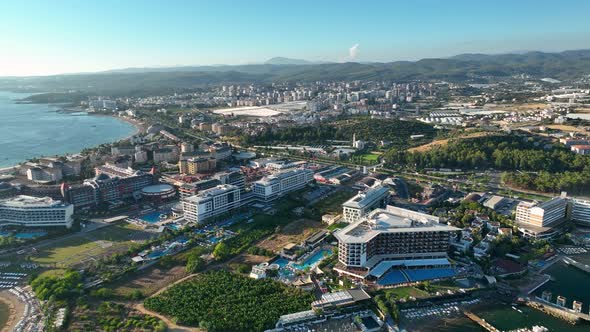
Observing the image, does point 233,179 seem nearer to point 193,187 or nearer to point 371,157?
point 193,187

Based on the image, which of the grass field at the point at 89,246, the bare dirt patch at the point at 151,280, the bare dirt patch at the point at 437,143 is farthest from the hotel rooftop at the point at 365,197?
the bare dirt patch at the point at 437,143

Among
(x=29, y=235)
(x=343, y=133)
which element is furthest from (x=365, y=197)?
(x=343, y=133)

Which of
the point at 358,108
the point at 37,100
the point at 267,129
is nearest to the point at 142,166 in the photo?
the point at 267,129

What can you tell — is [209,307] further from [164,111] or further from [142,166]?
[164,111]

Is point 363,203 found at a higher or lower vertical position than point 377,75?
lower

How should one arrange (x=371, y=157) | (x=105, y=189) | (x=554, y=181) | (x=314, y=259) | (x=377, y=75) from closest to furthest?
(x=314, y=259)
(x=105, y=189)
(x=554, y=181)
(x=371, y=157)
(x=377, y=75)

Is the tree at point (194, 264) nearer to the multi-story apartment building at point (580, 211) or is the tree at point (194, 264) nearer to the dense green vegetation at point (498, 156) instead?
the multi-story apartment building at point (580, 211)
